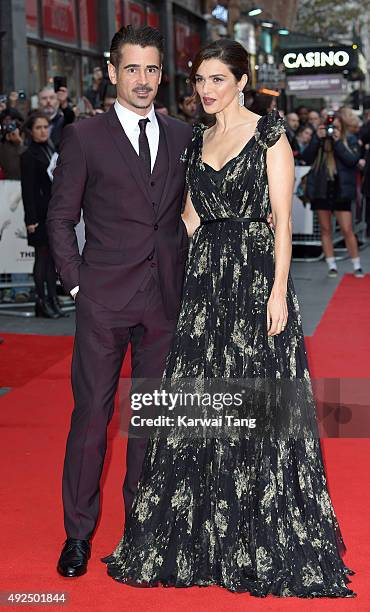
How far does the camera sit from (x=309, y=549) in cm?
399

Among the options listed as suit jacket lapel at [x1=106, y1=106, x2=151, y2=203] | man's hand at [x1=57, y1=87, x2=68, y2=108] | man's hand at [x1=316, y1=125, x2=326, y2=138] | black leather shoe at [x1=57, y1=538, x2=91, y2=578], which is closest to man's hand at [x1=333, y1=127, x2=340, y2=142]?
man's hand at [x1=316, y1=125, x2=326, y2=138]

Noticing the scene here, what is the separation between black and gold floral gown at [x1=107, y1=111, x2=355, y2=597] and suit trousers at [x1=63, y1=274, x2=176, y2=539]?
0.41 ft

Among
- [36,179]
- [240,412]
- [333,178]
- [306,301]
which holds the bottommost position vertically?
[306,301]

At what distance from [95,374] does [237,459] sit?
63 cm

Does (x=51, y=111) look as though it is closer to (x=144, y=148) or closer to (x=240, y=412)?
(x=144, y=148)

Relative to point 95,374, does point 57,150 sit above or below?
above

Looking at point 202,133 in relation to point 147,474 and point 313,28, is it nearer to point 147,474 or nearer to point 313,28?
point 147,474

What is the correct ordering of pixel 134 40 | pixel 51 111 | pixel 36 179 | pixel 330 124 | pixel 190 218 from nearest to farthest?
pixel 134 40 < pixel 190 218 < pixel 36 179 < pixel 51 111 < pixel 330 124

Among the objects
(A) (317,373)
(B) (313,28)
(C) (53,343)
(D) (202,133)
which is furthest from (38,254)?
(B) (313,28)

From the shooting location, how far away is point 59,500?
5.16 metres

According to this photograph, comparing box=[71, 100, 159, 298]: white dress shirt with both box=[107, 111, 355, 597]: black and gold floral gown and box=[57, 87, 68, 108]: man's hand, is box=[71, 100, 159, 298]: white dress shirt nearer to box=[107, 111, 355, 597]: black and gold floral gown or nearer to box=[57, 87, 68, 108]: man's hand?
box=[107, 111, 355, 597]: black and gold floral gown

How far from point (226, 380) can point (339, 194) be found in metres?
8.91

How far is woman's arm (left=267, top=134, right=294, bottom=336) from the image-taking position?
399cm

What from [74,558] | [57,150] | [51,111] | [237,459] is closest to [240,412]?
[237,459]
